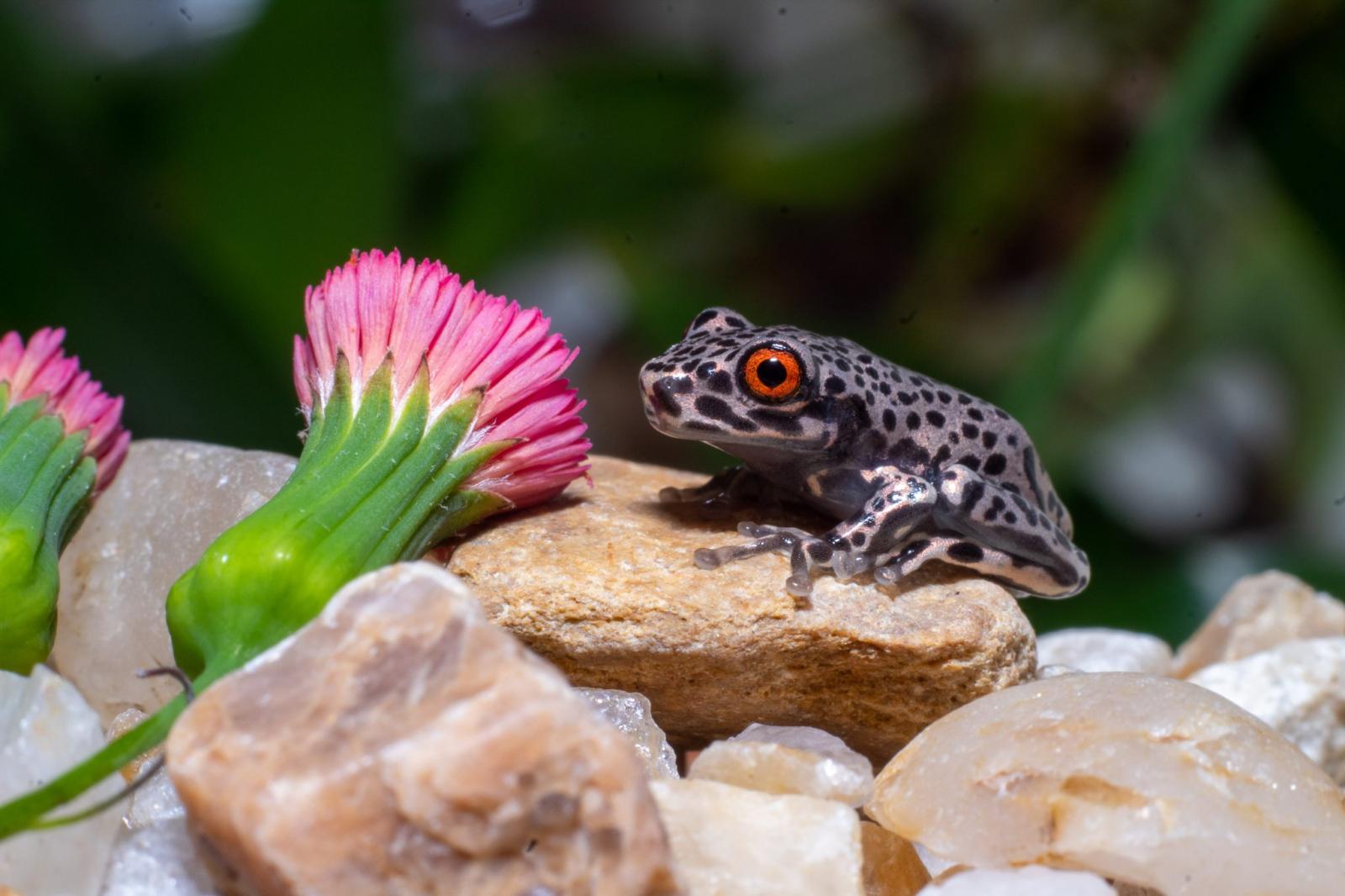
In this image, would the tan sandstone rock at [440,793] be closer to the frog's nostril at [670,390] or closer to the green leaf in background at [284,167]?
the frog's nostril at [670,390]

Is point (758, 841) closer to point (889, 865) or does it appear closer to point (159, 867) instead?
point (889, 865)

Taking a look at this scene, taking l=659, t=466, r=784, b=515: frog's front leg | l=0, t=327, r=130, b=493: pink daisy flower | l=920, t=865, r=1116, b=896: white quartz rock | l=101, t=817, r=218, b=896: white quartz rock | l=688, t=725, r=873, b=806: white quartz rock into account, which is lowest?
l=920, t=865, r=1116, b=896: white quartz rock

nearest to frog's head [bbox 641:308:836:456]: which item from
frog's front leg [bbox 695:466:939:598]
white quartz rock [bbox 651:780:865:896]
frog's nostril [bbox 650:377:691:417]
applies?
frog's nostril [bbox 650:377:691:417]

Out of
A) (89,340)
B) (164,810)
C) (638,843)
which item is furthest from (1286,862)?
(89,340)

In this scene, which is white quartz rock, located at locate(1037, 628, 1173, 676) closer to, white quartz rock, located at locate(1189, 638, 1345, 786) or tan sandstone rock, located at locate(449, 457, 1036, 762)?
white quartz rock, located at locate(1189, 638, 1345, 786)

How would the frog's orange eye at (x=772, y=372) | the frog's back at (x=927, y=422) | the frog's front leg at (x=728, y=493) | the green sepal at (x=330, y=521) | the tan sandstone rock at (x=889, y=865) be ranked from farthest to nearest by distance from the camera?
1. the frog's front leg at (x=728, y=493)
2. the frog's back at (x=927, y=422)
3. the frog's orange eye at (x=772, y=372)
4. the tan sandstone rock at (x=889, y=865)
5. the green sepal at (x=330, y=521)

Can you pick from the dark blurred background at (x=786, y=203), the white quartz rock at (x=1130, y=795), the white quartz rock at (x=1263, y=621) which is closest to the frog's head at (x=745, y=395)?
the white quartz rock at (x=1130, y=795)

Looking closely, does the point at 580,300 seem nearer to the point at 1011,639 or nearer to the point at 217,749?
the point at 1011,639
